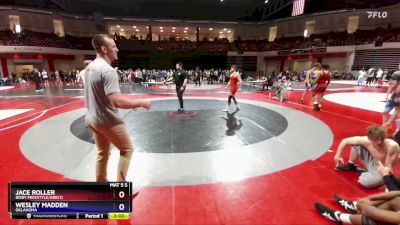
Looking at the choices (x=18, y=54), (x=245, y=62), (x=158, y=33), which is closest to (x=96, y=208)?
(x=18, y=54)

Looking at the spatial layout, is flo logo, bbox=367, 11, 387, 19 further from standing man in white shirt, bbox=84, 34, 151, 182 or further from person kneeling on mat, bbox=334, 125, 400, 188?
standing man in white shirt, bbox=84, 34, 151, 182

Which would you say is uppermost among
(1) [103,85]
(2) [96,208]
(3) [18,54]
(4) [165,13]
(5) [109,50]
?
(4) [165,13]

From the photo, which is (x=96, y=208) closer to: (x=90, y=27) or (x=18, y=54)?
(x=18, y=54)

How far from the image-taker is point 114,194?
5.92 ft

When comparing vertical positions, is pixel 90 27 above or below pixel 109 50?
above

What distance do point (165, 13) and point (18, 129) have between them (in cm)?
3185

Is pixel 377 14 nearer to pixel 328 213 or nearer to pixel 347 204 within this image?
pixel 347 204

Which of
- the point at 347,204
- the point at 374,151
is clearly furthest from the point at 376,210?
the point at 374,151

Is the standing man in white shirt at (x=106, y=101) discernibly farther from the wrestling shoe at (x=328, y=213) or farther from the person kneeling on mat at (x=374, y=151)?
the person kneeling on mat at (x=374, y=151)
